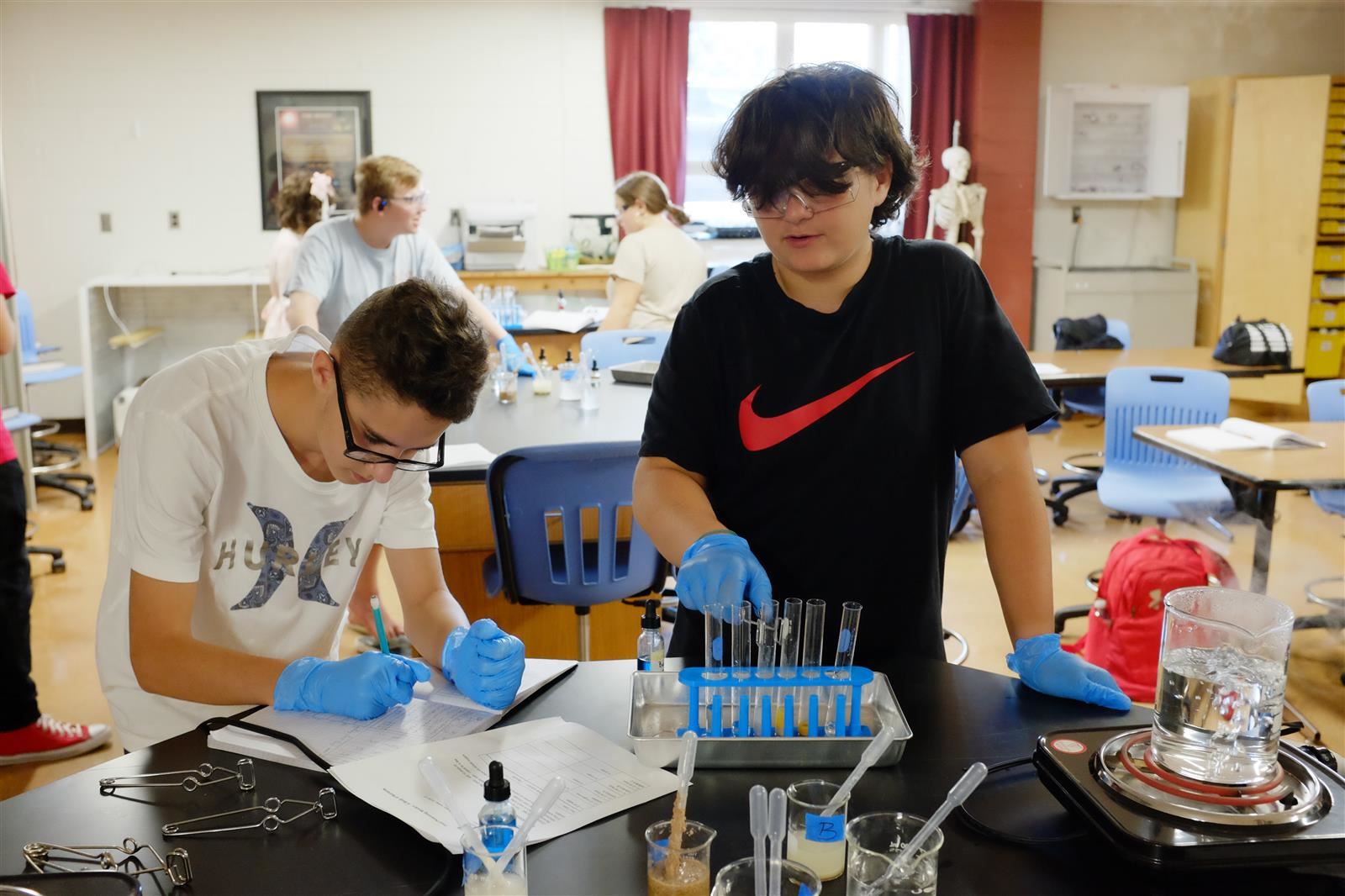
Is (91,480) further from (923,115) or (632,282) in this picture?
(923,115)

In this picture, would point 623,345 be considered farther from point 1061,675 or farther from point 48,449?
point 48,449

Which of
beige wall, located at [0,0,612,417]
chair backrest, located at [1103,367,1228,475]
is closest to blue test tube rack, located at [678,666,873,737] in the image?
chair backrest, located at [1103,367,1228,475]

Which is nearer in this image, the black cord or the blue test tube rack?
the black cord

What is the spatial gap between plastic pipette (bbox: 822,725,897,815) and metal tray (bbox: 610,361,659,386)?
2630 millimetres

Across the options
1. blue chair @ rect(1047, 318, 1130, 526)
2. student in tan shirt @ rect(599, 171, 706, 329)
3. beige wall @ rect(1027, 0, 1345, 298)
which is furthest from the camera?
beige wall @ rect(1027, 0, 1345, 298)

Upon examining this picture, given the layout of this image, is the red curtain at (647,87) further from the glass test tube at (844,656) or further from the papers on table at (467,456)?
the glass test tube at (844,656)

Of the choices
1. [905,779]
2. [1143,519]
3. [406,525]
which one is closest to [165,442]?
[406,525]

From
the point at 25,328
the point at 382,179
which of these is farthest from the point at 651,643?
the point at 25,328

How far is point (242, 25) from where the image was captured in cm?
683

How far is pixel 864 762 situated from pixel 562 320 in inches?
180

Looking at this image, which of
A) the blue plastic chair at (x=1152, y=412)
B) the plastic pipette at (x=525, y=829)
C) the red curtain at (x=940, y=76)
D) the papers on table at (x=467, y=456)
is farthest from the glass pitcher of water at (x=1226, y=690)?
the red curtain at (x=940, y=76)

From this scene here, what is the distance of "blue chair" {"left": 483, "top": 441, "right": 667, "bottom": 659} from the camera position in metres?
2.38

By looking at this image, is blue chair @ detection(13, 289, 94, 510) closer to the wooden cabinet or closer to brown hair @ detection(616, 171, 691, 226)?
brown hair @ detection(616, 171, 691, 226)

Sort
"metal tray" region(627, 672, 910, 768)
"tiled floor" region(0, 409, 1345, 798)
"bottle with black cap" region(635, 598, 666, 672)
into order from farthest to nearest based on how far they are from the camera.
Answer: "tiled floor" region(0, 409, 1345, 798)
"bottle with black cap" region(635, 598, 666, 672)
"metal tray" region(627, 672, 910, 768)
